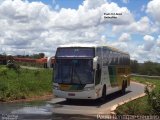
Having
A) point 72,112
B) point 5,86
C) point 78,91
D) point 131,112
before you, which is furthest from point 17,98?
point 131,112

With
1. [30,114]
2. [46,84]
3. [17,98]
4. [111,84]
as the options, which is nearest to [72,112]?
[30,114]

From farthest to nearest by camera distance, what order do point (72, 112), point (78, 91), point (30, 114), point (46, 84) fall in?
point (46, 84) < point (78, 91) < point (72, 112) < point (30, 114)

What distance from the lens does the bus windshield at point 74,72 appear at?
23625mm

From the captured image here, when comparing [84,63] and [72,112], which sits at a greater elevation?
[84,63]

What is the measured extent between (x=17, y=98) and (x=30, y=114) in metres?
6.96

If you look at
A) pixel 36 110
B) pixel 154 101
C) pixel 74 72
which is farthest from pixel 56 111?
pixel 154 101

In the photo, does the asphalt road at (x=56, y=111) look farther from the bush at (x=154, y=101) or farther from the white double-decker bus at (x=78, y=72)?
the bush at (x=154, y=101)

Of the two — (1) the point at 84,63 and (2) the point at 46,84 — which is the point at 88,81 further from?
(2) the point at 46,84

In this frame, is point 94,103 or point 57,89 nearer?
point 57,89

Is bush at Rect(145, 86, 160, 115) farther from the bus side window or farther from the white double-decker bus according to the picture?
the bus side window

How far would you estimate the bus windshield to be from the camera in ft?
77.5

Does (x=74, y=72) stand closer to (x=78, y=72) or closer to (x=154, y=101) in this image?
(x=78, y=72)

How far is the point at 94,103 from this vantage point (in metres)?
25.6

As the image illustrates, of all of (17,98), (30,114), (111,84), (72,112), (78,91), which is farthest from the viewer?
(111,84)
